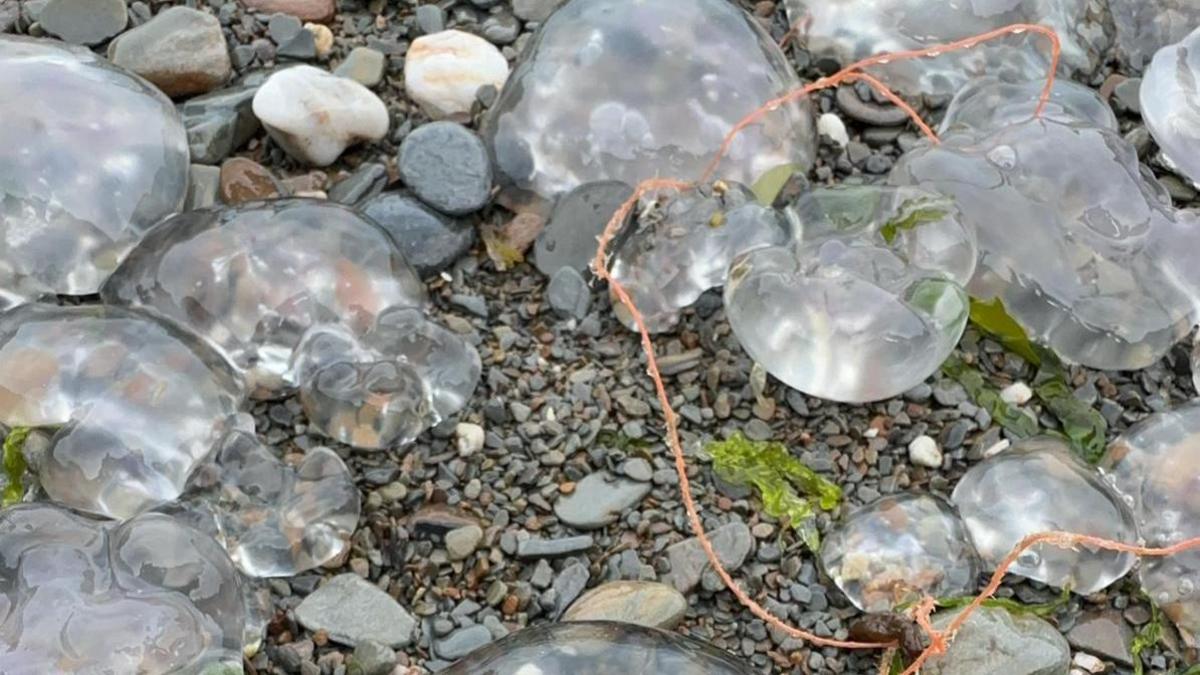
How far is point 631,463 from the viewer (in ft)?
8.72

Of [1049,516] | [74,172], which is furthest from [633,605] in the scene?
[74,172]

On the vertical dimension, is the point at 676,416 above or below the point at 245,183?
below

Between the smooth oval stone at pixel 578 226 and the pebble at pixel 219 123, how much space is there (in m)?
0.62

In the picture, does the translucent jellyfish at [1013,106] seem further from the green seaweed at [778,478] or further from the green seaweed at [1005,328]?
the green seaweed at [778,478]

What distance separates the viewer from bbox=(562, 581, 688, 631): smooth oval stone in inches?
96.2

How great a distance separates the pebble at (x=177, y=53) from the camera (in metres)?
3.11

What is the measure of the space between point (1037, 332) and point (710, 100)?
0.73 meters

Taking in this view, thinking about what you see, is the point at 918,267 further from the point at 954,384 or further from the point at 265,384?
the point at 265,384

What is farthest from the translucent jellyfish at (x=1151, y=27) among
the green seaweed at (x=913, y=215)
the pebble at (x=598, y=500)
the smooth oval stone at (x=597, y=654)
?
the smooth oval stone at (x=597, y=654)

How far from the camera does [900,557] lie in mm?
2500

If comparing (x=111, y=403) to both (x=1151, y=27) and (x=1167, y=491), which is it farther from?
(x=1151, y=27)

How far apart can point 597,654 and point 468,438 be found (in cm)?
62

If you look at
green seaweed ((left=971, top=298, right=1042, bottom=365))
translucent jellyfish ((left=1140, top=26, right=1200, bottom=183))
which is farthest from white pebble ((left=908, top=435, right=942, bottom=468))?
translucent jellyfish ((left=1140, top=26, right=1200, bottom=183))

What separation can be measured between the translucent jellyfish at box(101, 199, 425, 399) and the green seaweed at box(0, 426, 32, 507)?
1.08ft
